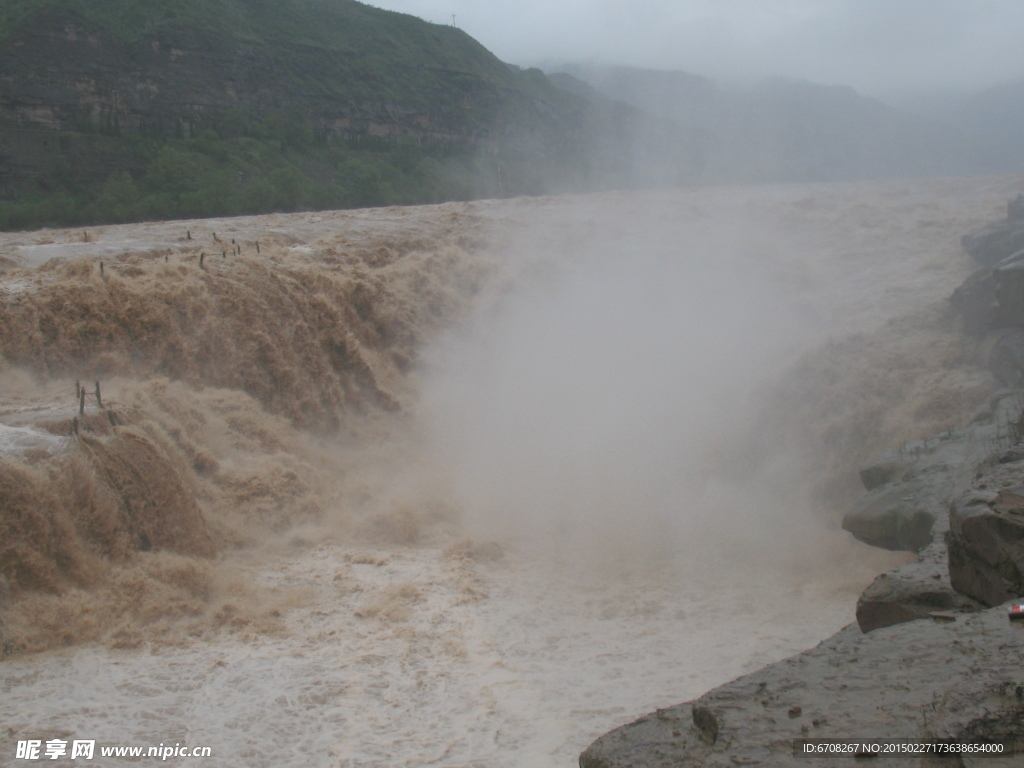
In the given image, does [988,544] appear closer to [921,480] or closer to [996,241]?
[921,480]

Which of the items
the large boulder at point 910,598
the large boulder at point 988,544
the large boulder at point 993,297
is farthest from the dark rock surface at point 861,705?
the large boulder at point 993,297

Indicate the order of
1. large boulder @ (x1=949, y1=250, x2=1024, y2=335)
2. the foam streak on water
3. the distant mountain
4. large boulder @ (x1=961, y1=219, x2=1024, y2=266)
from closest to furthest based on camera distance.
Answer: the foam streak on water, large boulder @ (x1=949, y1=250, x2=1024, y2=335), large boulder @ (x1=961, y1=219, x2=1024, y2=266), the distant mountain

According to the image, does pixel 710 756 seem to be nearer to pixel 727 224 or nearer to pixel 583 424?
pixel 583 424

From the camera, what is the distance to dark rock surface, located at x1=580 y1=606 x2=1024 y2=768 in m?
2.76

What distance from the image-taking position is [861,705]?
303 cm

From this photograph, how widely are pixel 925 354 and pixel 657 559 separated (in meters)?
5.41

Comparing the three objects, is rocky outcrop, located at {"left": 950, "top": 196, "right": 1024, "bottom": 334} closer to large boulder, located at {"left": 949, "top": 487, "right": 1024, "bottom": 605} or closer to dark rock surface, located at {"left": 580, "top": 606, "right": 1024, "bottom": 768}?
large boulder, located at {"left": 949, "top": 487, "right": 1024, "bottom": 605}

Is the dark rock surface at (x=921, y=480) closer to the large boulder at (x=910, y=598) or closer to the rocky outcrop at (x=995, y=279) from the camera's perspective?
the large boulder at (x=910, y=598)

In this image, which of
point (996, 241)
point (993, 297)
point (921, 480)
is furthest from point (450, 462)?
point (996, 241)

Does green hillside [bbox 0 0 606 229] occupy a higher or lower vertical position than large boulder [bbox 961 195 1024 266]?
higher

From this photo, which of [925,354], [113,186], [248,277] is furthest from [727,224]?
[113,186]

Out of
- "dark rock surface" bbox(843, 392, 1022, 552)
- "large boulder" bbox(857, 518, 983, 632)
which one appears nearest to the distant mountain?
"dark rock surface" bbox(843, 392, 1022, 552)

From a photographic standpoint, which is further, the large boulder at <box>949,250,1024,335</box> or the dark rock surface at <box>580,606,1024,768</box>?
the large boulder at <box>949,250,1024,335</box>

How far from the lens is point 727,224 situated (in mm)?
17797
